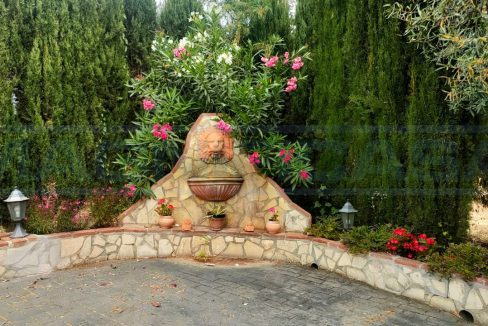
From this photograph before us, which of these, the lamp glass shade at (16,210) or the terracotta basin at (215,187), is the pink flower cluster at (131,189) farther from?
the lamp glass shade at (16,210)

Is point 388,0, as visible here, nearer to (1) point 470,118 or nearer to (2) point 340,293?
(1) point 470,118

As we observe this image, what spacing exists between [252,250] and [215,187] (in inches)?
40.8

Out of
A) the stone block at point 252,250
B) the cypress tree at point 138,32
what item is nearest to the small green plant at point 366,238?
the stone block at point 252,250

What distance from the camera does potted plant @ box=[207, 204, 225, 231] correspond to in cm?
571

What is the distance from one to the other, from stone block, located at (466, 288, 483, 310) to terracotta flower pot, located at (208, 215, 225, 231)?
10.5ft

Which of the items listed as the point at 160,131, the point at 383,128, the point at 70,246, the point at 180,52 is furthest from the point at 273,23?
the point at 70,246

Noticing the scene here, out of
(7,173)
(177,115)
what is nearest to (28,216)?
(7,173)

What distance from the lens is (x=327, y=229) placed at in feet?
17.1

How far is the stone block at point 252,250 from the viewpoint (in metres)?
5.56

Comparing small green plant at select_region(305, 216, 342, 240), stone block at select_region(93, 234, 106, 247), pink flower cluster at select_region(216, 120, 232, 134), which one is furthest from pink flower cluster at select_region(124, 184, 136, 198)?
small green plant at select_region(305, 216, 342, 240)

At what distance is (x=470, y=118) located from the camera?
4.26 m

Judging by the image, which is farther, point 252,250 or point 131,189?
point 131,189

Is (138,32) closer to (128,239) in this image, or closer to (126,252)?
(128,239)

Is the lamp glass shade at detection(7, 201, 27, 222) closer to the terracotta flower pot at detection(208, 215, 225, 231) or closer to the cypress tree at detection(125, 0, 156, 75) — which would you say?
the terracotta flower pot at detection(208, 215, 225, 231)
